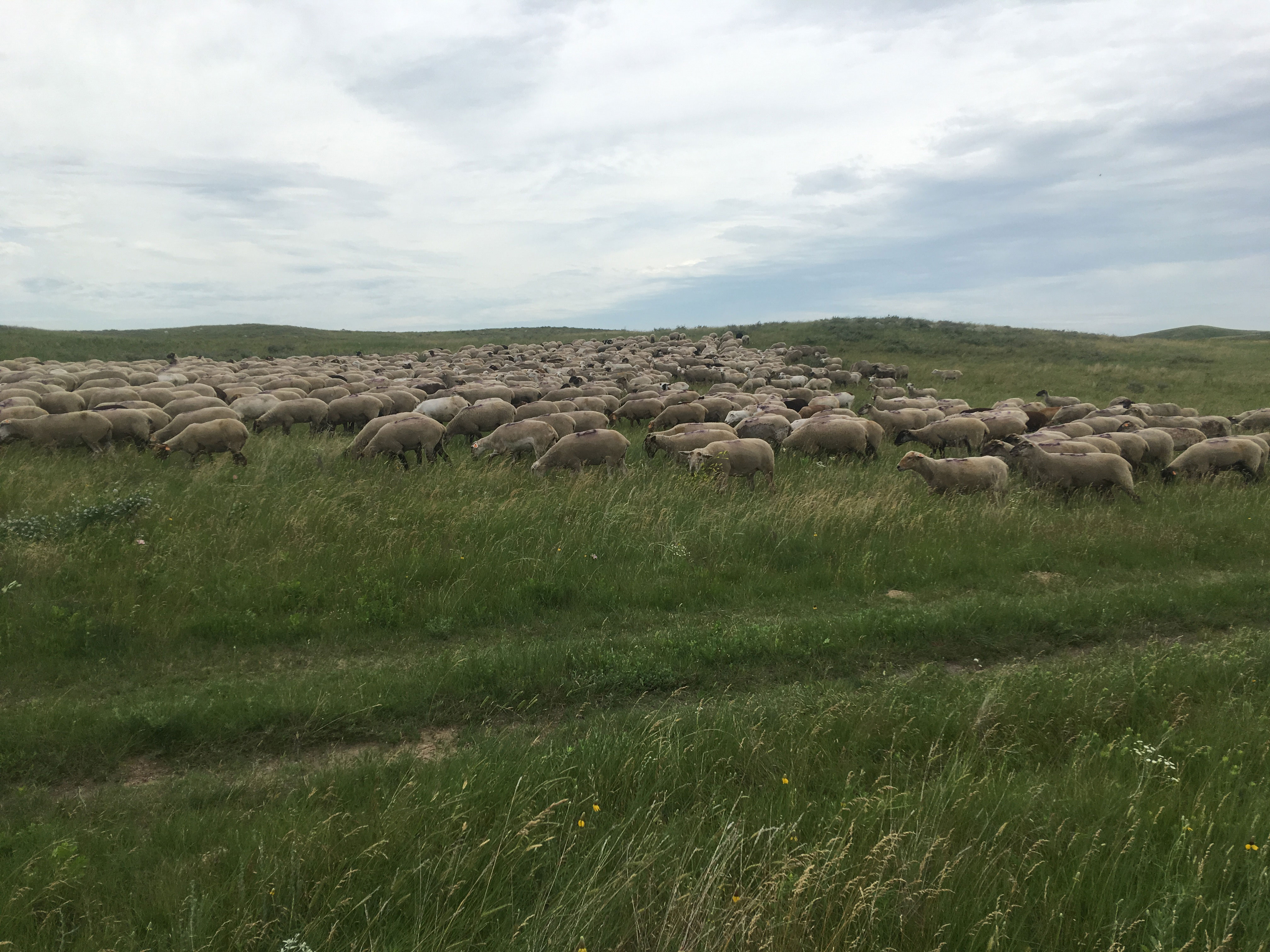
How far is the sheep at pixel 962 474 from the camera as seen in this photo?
13.3 meters

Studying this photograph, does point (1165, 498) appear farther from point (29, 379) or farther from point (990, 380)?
point (29, 379)

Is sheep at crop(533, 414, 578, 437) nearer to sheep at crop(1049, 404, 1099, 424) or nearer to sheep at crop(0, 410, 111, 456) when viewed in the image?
sheep at crop(0, 410, 111, 456)

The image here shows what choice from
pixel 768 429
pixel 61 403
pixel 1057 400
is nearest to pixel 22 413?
pixel 61 403

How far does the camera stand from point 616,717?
19.7 feet

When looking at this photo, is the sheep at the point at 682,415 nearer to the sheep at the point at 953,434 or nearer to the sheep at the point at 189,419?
the sheep at the point at 953,434

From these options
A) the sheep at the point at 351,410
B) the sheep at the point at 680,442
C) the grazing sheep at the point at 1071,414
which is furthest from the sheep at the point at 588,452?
the grazing sheep at the point at 1071,414

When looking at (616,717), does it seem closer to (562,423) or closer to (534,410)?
(562,423)

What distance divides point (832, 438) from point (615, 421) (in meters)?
6.44

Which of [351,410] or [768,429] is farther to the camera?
[351,410]

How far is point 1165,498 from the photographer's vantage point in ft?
44.2

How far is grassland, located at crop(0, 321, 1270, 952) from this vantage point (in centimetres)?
340

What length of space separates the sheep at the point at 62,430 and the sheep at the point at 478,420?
23.7ft

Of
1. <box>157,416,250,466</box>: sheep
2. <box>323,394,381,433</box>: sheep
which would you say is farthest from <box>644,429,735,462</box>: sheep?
<box>157,416,250,466</box>: sheep

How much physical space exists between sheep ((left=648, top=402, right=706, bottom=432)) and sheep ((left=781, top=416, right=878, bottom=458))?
3.90 m
